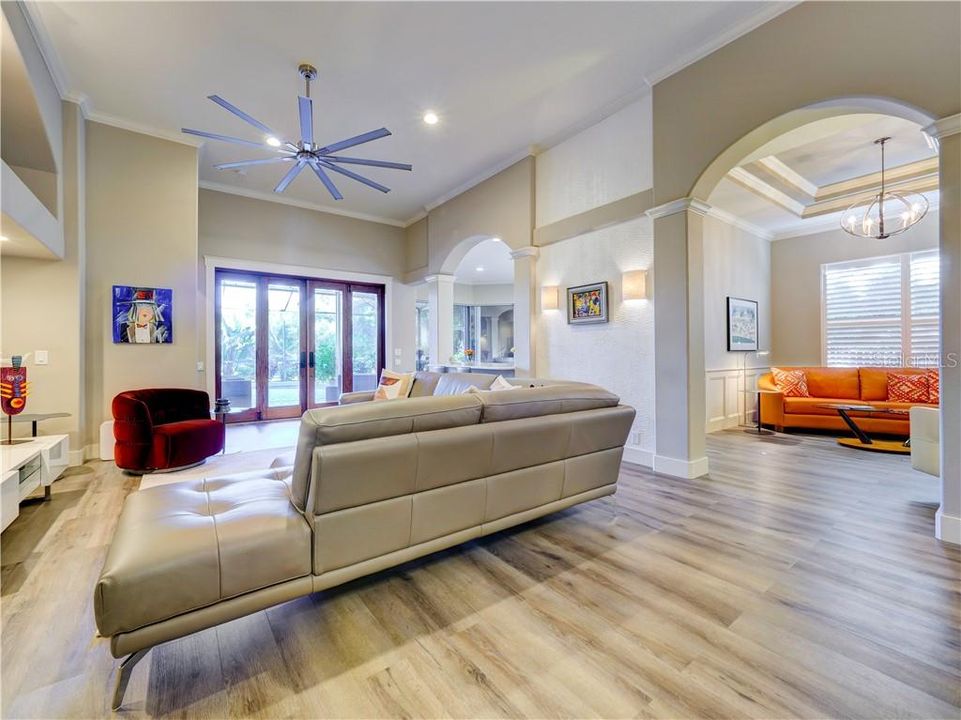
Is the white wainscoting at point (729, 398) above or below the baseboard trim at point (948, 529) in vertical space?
above

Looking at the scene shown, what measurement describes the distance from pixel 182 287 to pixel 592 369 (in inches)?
187

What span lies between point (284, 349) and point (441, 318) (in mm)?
2672

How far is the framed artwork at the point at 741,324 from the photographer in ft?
19.8

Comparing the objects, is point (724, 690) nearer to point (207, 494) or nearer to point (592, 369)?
point (207, 494)

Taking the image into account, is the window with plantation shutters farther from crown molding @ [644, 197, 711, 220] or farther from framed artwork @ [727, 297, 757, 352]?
crown molding @ [644, 197, 711, 220]

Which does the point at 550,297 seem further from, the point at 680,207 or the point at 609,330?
the point at 680,207

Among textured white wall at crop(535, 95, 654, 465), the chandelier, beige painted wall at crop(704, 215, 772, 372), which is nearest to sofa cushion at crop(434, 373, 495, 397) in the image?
textured white wall at crop(535, 95, 654, 465)

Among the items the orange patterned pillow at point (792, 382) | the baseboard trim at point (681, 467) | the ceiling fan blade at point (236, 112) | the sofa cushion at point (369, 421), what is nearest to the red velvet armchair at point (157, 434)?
the ceiling fan blade at point (236, 112)

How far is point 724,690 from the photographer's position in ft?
4.47

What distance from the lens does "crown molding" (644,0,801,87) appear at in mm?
2957

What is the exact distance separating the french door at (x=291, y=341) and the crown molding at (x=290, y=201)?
1.17m

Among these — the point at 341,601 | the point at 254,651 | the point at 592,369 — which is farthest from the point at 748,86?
the point at 254,651

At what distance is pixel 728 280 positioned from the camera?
6.08 meters

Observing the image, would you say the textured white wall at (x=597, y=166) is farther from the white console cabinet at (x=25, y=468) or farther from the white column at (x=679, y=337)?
the white console cabinet at (x=25, y=468)
